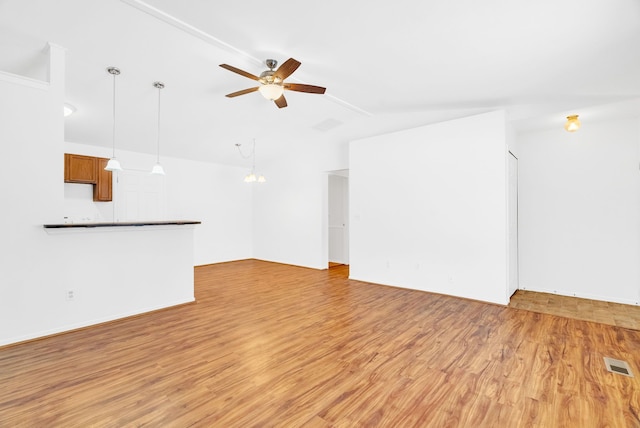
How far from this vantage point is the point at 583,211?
4637 millimetres

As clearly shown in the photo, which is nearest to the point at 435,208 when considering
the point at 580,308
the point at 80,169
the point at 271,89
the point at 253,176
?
the point at 580,308

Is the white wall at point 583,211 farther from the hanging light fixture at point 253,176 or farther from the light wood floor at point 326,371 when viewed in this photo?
the hanging light fixture at point 253,176

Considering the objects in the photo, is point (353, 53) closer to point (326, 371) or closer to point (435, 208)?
point (435, 208)

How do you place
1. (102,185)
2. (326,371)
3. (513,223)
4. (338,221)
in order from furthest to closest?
(338,221) < (102,185) < (513,223) < (326,371)

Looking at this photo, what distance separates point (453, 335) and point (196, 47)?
4.45 m

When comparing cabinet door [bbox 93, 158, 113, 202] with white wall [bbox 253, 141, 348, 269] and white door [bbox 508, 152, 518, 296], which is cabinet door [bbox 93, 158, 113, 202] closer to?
white wall [bbox 253, 141, 348, 269]

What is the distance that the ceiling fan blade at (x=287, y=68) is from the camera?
9.09ft

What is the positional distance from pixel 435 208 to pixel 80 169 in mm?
6564

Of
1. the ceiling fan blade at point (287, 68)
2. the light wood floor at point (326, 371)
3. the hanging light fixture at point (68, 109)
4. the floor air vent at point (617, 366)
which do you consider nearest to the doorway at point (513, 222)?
the light wood floor at point (326, 371)

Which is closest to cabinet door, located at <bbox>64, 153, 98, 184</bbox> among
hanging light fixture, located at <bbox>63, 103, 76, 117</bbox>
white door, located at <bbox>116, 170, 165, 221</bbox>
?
white door, located at <bbox>116, 170, 165, 221</bbox>

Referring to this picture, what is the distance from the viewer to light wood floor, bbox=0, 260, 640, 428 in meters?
1.93

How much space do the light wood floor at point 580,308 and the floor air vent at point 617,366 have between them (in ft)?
4.17

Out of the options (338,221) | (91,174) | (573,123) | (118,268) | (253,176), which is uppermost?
(573,123)

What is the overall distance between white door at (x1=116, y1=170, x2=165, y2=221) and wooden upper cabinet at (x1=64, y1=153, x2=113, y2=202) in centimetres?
32
